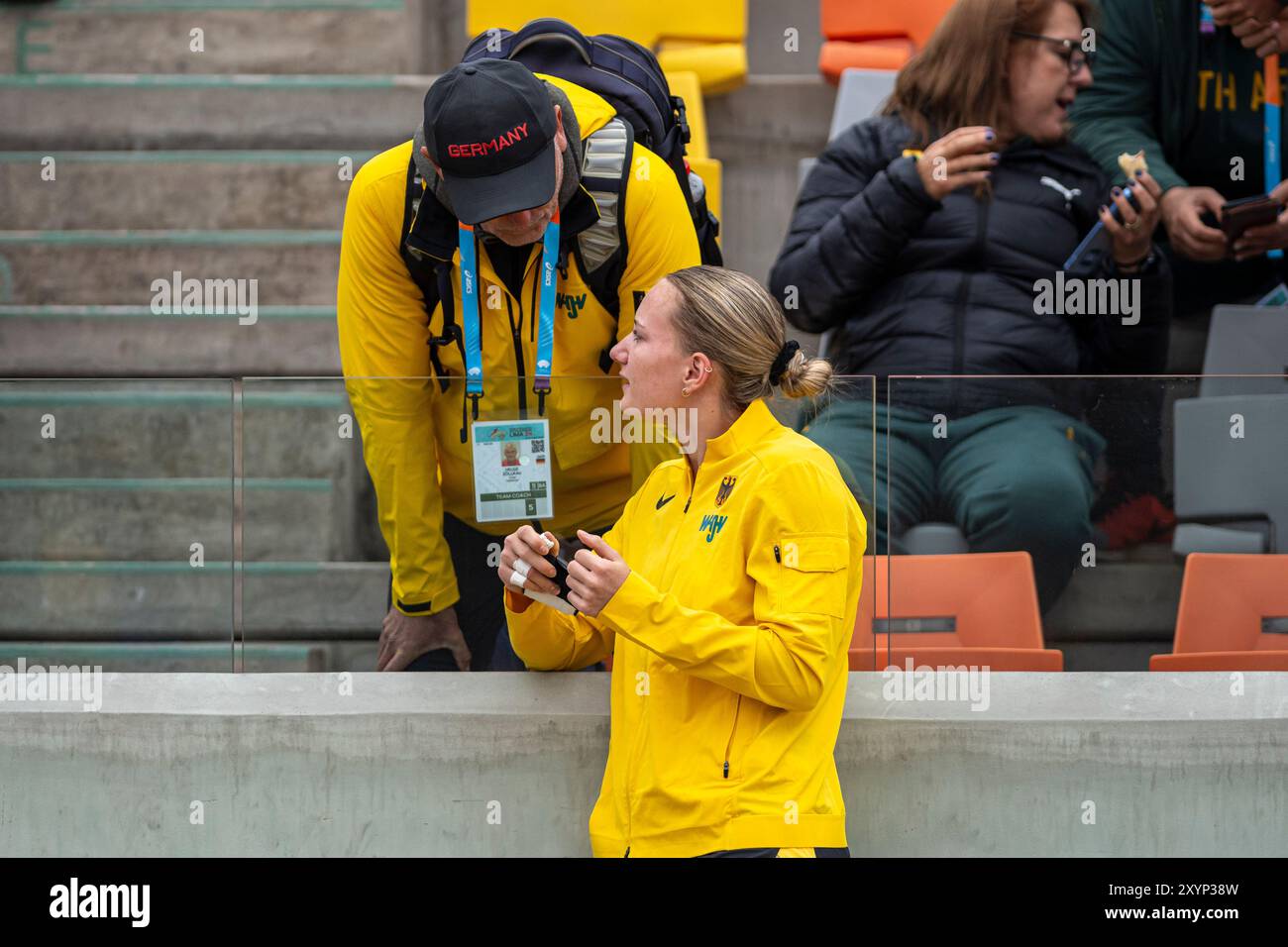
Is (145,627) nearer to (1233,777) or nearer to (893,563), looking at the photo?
(893,563)

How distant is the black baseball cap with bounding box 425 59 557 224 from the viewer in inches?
143

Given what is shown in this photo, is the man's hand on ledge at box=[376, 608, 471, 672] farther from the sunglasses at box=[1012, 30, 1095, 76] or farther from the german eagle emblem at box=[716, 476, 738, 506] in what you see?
the sunglasses at box=[1012, 30, 1095, 76]

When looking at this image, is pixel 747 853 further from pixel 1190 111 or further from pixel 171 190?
pixel 171 190

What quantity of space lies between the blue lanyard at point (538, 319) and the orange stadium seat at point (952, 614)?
34.8 inches

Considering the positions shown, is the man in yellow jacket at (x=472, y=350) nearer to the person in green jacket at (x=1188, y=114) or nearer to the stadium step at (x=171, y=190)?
the person in green jacket at (x=1188, y=114)

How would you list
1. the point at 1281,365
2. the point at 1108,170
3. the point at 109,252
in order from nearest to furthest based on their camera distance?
the point at 1281,365 → the point at 1108,170 → the point at 109,252

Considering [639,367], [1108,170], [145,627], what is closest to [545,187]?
[639,367]

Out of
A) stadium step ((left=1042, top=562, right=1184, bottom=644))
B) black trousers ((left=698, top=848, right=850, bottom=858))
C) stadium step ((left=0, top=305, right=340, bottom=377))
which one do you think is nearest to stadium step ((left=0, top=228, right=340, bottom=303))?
stadium step ((left=0, top=305, right=340, bottom=377))

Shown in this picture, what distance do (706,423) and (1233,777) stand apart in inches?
58.7

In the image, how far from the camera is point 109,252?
6.84 metres

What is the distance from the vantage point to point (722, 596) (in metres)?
3.03

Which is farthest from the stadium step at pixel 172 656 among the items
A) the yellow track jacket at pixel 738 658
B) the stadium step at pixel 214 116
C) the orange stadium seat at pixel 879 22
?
the orange stadium seat at pixel 879 22

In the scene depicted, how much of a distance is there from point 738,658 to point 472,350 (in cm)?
131

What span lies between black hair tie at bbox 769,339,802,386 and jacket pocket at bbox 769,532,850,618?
364mm
